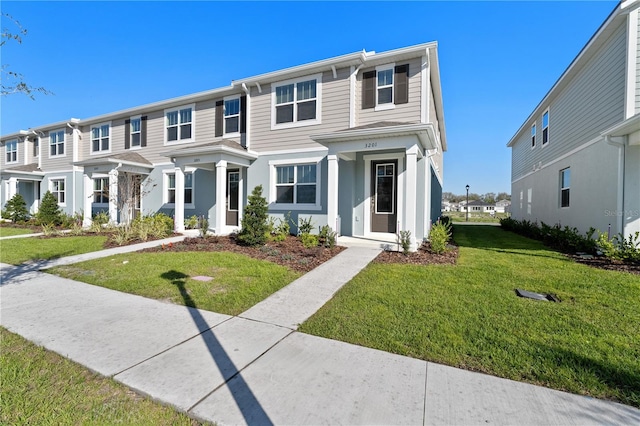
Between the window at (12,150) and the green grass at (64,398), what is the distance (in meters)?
27.1

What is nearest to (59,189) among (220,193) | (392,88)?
(220,193)

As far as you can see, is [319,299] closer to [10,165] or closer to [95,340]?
[95,340]

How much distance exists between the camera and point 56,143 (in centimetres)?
1828

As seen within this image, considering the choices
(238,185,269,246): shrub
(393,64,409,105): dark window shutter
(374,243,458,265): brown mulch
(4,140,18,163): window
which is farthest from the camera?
(4,140,18,163): window

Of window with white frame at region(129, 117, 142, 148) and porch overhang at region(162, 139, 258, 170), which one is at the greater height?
window with white frame at region(129, 117, 142, 148)

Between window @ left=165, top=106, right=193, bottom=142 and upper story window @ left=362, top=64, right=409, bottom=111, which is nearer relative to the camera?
upper story window @ left=362, top=64, right=409, bottom=111

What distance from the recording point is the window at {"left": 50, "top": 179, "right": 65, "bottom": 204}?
1809cm

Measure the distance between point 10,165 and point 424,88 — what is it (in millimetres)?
29135

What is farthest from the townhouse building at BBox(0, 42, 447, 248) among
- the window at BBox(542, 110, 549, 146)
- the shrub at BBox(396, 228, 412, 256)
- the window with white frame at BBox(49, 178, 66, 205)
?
the window at BBox(542, 110, 549, 146)

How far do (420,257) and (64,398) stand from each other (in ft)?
22.5

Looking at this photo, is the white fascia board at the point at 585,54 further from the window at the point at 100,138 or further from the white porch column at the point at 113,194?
the window at the point at 100,138

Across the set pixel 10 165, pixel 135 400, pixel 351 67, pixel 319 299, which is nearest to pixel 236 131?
pixel 351 67

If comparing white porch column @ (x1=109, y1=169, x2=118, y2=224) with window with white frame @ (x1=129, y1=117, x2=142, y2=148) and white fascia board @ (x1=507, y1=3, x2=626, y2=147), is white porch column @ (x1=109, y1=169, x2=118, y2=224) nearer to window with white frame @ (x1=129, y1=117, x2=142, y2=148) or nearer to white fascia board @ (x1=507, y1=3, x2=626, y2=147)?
window with white frame @ (x1=129, y1=117, x2=142, y2=148)

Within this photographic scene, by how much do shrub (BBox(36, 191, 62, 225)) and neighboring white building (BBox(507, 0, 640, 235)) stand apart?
22330mm
